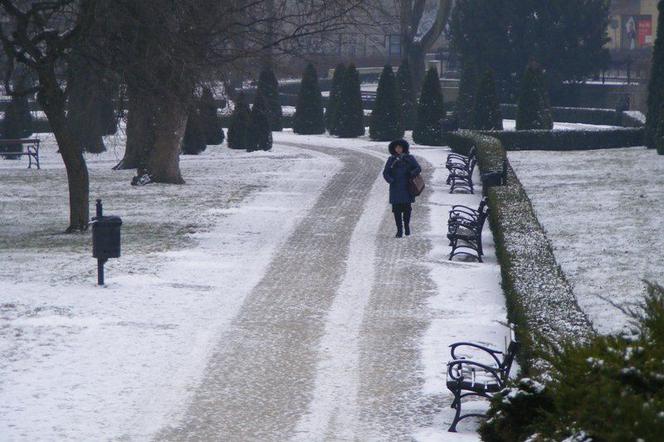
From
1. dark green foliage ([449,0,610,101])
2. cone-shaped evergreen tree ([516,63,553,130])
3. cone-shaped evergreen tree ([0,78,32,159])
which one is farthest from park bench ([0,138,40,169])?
dark green foliage ([449,0,610,101])

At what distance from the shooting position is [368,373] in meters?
10.5

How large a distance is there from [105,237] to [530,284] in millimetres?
5224

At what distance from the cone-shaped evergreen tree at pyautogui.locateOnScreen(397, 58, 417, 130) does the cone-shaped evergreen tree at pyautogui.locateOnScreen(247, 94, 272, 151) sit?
7.41m

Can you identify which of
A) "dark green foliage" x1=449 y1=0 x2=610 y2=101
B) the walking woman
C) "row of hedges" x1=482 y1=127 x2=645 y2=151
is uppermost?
"dark green foliage" x1=449 y1=0 x2=610 y2=101

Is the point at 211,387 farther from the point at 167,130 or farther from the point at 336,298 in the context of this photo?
the point at 167,130

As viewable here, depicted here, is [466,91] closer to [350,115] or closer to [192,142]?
[350,115]

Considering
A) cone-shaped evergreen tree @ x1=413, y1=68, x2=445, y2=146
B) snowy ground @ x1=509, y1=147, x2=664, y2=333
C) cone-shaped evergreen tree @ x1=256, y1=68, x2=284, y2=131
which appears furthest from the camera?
cone-shaped evergreen tree @ x1=256, y1=68, x2=284, y2=131

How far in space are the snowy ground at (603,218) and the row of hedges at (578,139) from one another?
1.88 metres

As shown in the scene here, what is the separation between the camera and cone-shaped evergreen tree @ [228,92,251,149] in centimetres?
3597

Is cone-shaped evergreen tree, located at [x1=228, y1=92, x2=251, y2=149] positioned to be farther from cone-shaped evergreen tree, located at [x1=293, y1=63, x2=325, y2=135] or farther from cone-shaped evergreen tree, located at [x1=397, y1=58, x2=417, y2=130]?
cone-shaped evergreen tree, located at [x1=397, y1=58, x2=417, y2=130]

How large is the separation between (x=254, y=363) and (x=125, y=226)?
9262 millimetres

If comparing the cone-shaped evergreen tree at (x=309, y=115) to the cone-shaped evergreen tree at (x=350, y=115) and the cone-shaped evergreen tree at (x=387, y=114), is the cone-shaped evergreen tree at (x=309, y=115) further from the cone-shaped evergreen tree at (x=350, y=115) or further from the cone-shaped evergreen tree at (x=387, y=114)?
the cone-shaped evergreen tree at (x=387, y=114)

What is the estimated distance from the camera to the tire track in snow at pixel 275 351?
29.7ft

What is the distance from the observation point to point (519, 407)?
257 inches
